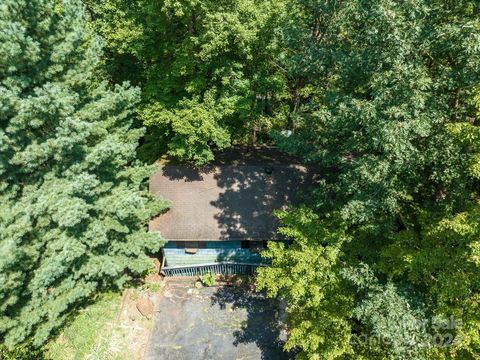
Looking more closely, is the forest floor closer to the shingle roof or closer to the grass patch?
the grass patch

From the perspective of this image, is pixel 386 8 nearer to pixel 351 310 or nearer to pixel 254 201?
pixel 351 310

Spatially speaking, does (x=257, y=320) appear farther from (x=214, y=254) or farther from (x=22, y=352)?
(x=22, y=352)

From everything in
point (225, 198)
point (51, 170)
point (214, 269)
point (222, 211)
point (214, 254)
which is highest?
point (51, 170)

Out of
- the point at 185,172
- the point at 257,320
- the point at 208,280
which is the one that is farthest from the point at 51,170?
the point at 257,320

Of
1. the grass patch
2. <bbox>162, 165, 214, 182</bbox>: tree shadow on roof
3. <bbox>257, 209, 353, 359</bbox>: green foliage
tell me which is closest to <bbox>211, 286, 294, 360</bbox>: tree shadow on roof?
<bbox>257, 209, 353, 359</bbox>: green foliage

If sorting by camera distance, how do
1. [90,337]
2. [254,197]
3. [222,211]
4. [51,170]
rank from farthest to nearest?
[254,197] → [222,211] → [90,337] → [51,170]
